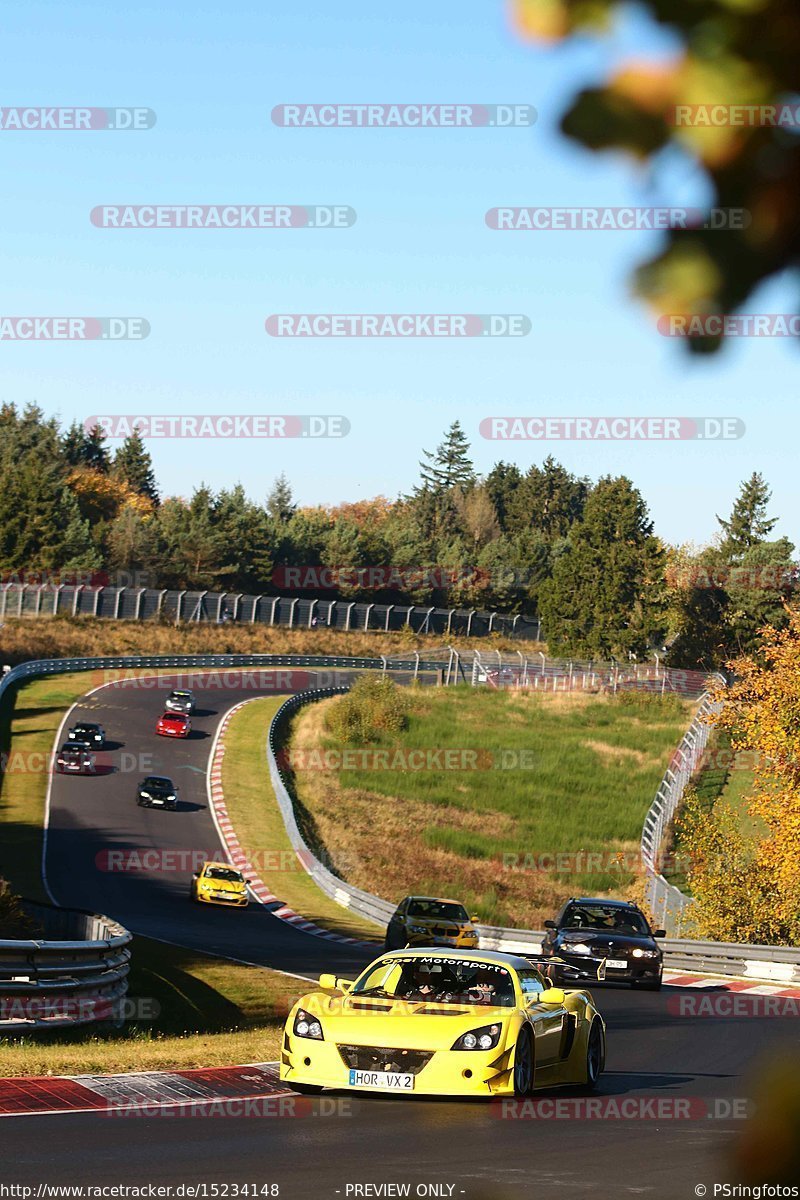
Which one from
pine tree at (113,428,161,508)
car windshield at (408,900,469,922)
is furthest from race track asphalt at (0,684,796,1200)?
pine tree at (113,428,161,508)

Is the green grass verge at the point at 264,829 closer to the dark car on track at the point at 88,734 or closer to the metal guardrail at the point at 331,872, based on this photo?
the metal guardrail at the point at 331,872

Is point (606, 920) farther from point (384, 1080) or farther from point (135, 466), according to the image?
point (135, 466)

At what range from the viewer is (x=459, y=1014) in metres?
12.6

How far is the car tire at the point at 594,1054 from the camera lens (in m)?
13.9

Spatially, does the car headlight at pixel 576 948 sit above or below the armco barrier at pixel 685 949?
above

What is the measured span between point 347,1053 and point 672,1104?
311cm

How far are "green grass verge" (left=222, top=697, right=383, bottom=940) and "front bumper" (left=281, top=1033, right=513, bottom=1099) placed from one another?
80.0 ft

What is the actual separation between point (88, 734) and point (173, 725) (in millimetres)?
6304

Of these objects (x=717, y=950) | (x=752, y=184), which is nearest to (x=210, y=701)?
(x=717, y=950)

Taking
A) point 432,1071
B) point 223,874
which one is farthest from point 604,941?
point 223,874

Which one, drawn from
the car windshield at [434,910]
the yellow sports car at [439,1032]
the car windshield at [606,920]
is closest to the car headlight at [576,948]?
the car windshield at [606,920]

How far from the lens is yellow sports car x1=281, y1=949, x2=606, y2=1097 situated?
39.8 feet

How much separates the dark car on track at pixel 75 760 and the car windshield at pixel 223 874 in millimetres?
15816

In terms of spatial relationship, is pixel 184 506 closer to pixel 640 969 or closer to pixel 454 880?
pixel 454 880
